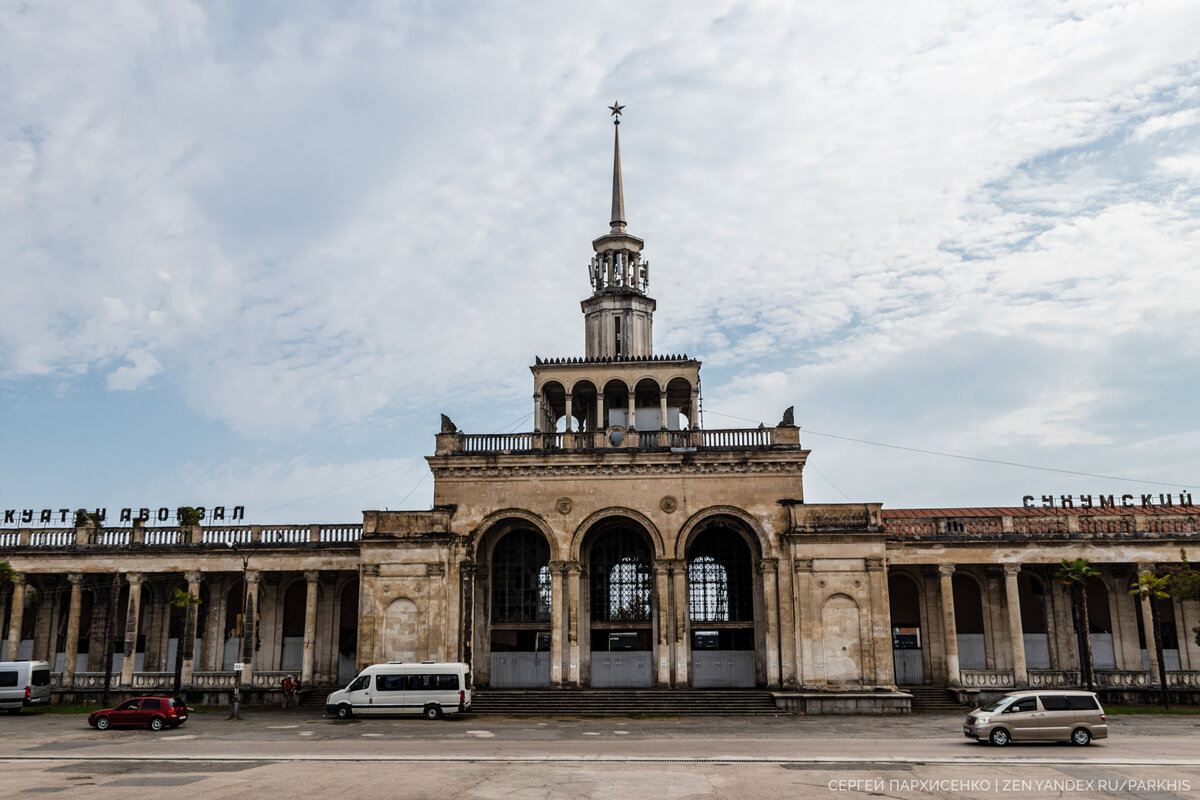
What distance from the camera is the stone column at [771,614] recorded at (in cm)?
3753

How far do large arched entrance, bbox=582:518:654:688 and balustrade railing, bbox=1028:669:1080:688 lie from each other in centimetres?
1596

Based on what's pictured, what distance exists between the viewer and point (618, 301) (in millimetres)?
44969

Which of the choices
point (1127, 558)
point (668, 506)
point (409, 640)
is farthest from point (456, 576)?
point (1127, 558)

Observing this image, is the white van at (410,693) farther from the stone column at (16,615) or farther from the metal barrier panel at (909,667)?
the metal barrier panel at (909,667)

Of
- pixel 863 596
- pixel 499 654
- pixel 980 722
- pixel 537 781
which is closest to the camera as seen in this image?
pixel 537 781

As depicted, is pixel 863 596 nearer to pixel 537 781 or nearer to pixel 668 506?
pixel 668 506

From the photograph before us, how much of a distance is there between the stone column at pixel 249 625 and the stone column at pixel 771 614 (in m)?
22.0

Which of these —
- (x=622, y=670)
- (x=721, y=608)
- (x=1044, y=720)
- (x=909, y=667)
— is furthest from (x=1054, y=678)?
(x=622, y=670)

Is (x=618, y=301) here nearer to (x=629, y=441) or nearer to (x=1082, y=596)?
(x=629, y=441)

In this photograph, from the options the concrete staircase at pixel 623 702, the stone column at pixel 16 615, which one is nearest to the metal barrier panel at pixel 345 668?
the concrete staircase at pixel 623 702

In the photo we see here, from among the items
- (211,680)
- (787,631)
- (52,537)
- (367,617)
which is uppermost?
(52,537)

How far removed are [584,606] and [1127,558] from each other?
22872 millimetres

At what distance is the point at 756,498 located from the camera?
128 feet

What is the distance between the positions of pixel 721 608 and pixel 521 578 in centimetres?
891
